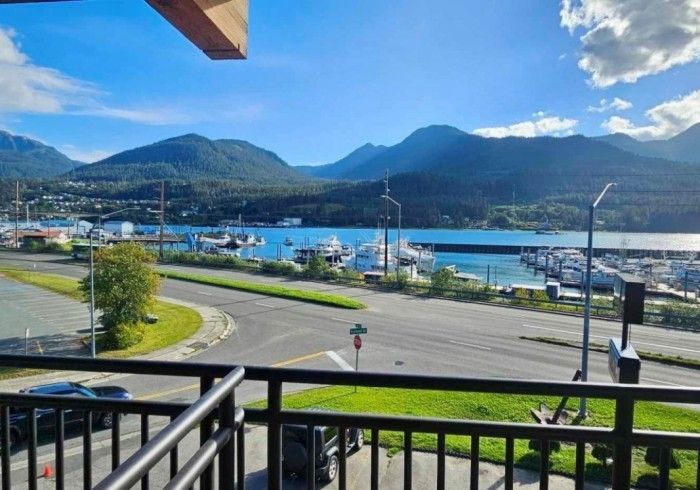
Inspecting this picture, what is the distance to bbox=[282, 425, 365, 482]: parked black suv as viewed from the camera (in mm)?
6453

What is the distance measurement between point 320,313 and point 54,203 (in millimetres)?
116404

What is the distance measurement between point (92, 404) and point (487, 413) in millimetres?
12874

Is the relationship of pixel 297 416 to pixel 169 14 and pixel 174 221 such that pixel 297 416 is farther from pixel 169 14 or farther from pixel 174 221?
pixel 174 221

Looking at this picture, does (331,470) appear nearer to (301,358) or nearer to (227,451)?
(227,451)

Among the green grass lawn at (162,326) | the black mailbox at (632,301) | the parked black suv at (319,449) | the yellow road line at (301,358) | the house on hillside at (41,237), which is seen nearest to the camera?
the parked black suv at (319,449)

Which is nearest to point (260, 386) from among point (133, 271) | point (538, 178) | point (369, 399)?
point (369, 399)

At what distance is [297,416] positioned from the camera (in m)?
2.13

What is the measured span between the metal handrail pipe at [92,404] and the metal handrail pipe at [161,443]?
495mm

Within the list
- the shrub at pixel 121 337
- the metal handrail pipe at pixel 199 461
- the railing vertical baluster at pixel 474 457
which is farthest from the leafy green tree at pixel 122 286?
the railing vertical baluster at pixel 474 457

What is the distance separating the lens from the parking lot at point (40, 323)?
22.3 metres

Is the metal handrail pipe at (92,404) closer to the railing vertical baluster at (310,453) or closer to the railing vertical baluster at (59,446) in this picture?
the railing vertical baluster at (59,446)

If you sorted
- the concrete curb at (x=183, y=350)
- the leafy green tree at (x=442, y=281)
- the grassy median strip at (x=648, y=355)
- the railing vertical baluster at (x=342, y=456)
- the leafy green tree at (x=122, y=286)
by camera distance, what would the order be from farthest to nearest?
the leafy green tree at (x=442, y=281)
the leafy green tree at (x=122, y=286)
the grassy median strip at (x=648, y=355)
the concrete curb at (x=183, y=350)
the railing vertical baluster at (x=342, y=456)

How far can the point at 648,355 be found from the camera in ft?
66.8

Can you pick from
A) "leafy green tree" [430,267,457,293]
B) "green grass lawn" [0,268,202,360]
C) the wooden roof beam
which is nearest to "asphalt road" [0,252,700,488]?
"leafy green tree" [430,267,457,293]
